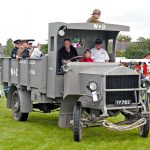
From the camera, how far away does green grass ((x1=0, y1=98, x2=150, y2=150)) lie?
9.82m

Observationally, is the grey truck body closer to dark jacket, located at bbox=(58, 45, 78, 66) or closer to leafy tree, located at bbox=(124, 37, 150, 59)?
dark jacket, located at bbox=(58, 45, 78, 66)

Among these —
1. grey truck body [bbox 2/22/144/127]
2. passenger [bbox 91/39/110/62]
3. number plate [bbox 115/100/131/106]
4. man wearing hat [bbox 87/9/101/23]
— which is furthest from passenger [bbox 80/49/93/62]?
number plate [bbox 115/100/131/106]

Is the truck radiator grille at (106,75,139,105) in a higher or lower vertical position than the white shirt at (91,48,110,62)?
lower

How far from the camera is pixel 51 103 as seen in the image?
12.4 metres

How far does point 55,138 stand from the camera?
10773mm

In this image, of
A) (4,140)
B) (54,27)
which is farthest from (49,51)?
(4,140)

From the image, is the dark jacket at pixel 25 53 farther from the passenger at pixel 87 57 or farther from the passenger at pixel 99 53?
the passenger at pixel 87 57

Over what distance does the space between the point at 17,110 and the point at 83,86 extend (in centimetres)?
328

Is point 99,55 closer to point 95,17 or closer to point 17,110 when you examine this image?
point 95,17

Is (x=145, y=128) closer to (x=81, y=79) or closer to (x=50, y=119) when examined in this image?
(x=81, y=79)

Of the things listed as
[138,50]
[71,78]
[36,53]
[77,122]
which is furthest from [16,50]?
[138,50]

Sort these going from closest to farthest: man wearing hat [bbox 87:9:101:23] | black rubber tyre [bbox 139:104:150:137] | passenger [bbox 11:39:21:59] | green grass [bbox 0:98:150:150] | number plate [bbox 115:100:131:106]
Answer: green grass [bbox 0:98:150:150] → number plate [bbox 115:100:131:106] → black rubber tyre [bbox 139:104:150:137] → man wearing hat [bbox 87:9:101:23] → passenger [bbox 11:39:21:59]

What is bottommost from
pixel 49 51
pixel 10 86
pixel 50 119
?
pixel 50 119

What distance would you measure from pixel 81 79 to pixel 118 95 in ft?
2.92
